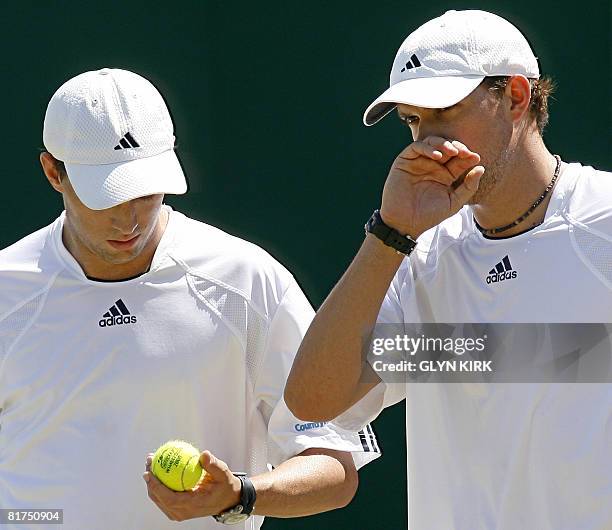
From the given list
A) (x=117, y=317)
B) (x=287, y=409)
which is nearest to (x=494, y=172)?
(x=287, y=409)

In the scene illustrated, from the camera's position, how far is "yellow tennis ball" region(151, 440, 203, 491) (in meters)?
3.36

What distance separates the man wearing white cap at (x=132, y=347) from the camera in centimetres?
367

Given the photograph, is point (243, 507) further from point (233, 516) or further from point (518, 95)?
point (518, 95)

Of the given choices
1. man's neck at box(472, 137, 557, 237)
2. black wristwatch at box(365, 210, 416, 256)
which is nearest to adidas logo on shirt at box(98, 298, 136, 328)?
black wristwatch at box(365, 210, 416, 256)

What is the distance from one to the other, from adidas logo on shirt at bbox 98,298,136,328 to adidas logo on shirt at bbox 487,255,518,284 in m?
0.92

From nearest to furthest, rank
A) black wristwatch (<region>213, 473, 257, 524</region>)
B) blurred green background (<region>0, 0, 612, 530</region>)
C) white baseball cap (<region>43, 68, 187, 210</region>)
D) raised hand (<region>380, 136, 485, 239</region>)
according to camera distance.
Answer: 1. raised hand (<region>380, 136, 485, 239</region>)
2. black wristwatch (<region>213, 473, 257, 524</region>)
3. white baseball cap (<region>43, 68, 187, 210</region>)
4. blurred green background (<region>0, 0, 612, 530</region>)

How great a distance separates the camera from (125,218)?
12.0ft

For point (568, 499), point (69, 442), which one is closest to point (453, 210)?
point (568, 499)

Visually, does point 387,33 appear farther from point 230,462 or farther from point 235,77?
point 230,462

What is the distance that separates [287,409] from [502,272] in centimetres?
67

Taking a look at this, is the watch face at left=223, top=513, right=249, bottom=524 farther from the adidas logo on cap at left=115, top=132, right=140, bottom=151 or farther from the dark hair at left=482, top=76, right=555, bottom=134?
the dark hair at left=482, top=76, right=555, bottom=134

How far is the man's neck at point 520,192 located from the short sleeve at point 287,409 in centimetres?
62

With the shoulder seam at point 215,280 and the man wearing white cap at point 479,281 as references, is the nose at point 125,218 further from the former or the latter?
the man wearing white cap at point 479,281

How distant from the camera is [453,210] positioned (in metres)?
3.35
